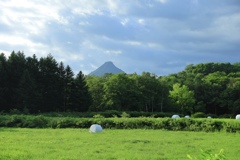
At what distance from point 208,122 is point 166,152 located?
48.3 feet

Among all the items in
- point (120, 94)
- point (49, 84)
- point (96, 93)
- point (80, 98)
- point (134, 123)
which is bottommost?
point (134, 123)

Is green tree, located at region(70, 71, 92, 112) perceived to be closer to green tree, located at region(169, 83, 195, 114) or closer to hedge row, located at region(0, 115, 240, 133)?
green tree, located at region(169, 83, 195, 114)

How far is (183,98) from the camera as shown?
7588cm

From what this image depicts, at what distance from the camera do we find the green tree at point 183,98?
2977 inches

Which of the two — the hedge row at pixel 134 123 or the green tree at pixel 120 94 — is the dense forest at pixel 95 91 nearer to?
the green tree at pixel 120 94

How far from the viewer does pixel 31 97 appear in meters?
56.3

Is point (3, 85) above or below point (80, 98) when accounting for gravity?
above

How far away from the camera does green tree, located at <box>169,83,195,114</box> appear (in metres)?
75.6

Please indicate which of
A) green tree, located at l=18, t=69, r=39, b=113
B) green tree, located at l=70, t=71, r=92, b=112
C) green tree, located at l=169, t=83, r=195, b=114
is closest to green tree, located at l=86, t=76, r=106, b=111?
green tree, located at l=70, t=71, r=92, b=112

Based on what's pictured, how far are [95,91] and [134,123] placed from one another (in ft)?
144

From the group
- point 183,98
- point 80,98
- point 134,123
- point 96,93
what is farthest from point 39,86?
point 183,98

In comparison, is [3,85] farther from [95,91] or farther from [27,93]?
[95,91]

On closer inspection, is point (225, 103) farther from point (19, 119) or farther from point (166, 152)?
point (166, 152)

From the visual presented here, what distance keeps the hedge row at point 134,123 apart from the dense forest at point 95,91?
734 inches
